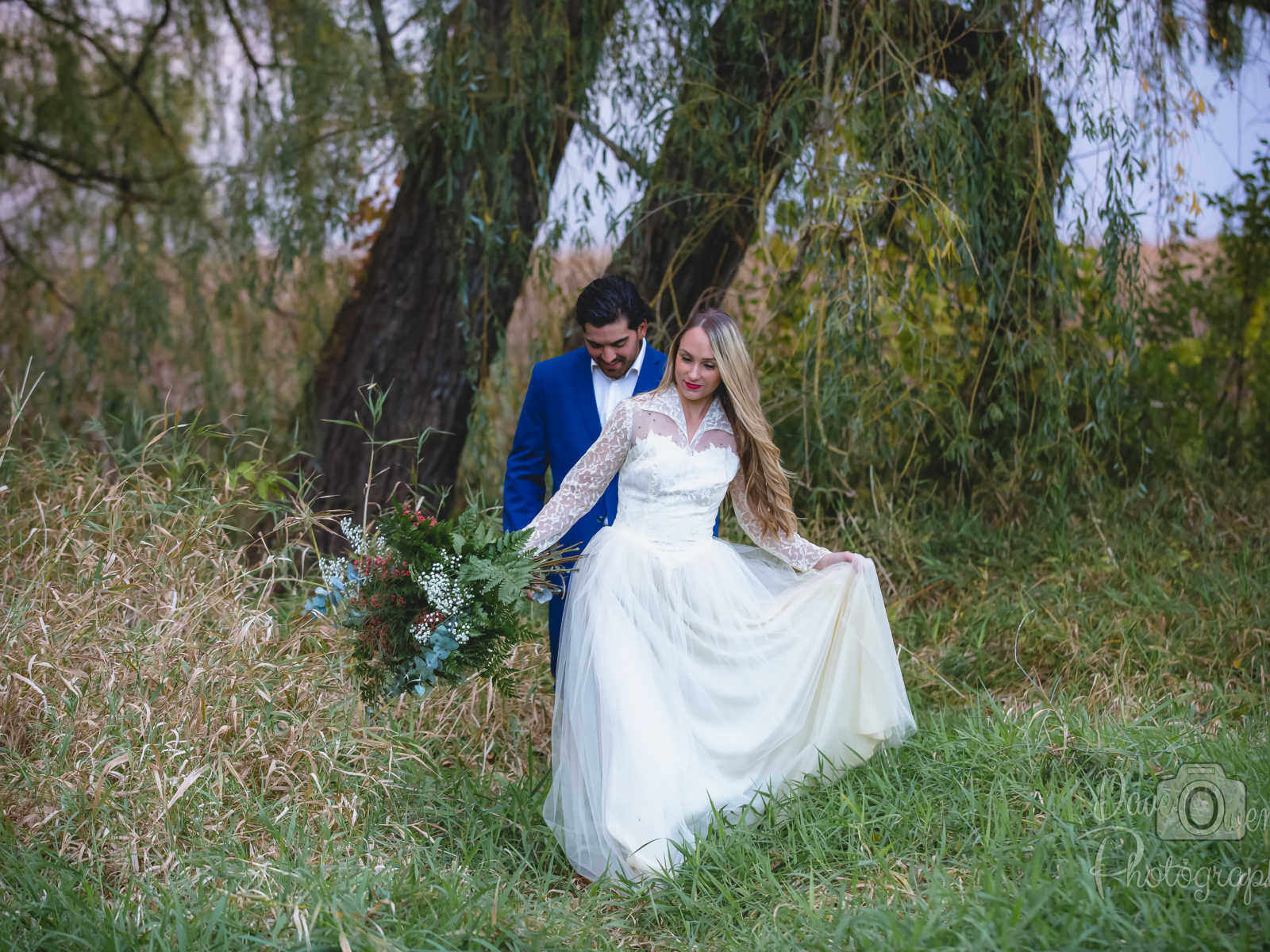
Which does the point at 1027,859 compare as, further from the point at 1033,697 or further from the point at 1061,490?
the point at 1061,490

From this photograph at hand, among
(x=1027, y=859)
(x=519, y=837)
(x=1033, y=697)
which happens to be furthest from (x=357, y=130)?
(x=1027, y=859)

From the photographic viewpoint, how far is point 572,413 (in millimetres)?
3424

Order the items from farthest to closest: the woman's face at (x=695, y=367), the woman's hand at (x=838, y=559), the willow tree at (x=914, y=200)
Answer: the willow tree at (x=914, y=200), the woman's hand at (x=838, y=559), the woman's face at (x=695, y=367)

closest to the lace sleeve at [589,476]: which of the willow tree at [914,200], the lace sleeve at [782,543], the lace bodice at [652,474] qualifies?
the lace bodice at [652,474]

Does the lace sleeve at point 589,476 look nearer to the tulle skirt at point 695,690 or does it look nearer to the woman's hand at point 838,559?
the tulle skirt at point 695,690

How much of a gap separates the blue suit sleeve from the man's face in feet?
0.72

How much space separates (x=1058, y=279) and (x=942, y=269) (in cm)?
54

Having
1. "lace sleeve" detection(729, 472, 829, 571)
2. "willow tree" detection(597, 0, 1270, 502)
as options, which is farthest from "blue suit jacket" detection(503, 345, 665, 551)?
"willow tree" detection(597, 0, 1270, 502)

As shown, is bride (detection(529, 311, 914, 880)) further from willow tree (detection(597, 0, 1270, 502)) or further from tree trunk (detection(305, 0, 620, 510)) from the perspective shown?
tree trunk (detection(305, 0, 620, 510))

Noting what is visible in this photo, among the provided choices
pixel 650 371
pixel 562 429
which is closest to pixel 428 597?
pixel 562 429

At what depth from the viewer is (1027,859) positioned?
2619 mm

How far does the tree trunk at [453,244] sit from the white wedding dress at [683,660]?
1538 mm

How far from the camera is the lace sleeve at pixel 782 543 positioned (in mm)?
3352

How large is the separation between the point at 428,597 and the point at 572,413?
86 cm
